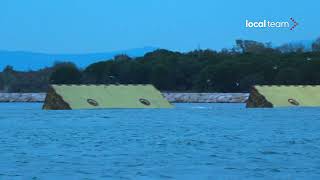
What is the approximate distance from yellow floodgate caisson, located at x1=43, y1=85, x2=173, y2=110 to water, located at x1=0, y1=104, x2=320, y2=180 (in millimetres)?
24042

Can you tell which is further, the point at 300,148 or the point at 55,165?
the point at 300,148

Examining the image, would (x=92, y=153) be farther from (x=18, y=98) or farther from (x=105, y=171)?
(x=18, y=98)

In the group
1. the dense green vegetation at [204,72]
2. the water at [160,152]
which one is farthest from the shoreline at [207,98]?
the water at [160,152]

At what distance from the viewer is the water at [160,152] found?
76.4 ft

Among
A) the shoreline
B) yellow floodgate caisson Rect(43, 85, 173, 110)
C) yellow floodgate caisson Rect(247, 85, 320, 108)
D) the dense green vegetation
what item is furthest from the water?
the dense green vegetation

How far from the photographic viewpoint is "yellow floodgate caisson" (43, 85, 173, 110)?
69938 mm

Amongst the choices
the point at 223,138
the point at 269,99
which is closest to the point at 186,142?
the point at 223,138

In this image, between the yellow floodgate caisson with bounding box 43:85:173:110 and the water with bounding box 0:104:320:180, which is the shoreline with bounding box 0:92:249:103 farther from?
the water with bounding box 0:104:320:180

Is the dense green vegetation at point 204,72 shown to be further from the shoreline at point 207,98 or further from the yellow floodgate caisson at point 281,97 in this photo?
the yellow floodgate caisson at point 281,97

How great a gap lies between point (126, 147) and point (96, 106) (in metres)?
40.6

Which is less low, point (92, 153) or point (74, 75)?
point (74, 75)

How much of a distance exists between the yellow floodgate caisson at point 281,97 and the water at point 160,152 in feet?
102

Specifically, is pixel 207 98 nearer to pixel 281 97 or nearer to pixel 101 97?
pixel 281 97

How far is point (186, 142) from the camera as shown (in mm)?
33688
